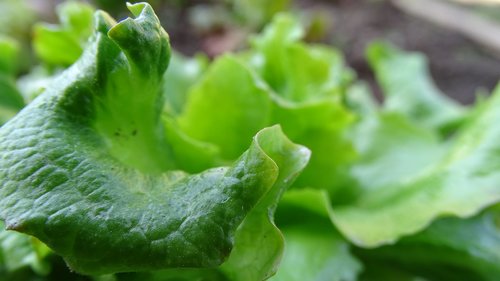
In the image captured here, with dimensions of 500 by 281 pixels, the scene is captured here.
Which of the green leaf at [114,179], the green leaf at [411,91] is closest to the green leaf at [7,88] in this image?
the green leaf at [114,179]

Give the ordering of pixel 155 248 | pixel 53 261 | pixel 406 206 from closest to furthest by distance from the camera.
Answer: pixel 155 248, pixel 53 261, pixel 406 206

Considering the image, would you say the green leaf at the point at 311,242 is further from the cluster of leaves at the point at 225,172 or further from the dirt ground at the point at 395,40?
the dirt ground at the point at 395,40

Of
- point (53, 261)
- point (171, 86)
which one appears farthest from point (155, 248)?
point (171, 86)

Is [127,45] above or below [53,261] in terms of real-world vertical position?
above

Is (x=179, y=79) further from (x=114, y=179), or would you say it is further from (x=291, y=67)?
(x=114, y=179)

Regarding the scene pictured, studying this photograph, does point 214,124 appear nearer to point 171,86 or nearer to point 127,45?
point 171,86

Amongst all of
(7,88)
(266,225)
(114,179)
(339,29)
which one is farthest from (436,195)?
(339,29)

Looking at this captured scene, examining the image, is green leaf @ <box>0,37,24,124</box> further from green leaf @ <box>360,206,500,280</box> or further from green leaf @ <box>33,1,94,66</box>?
green leaf @ <box>360,206,500,280</box>
